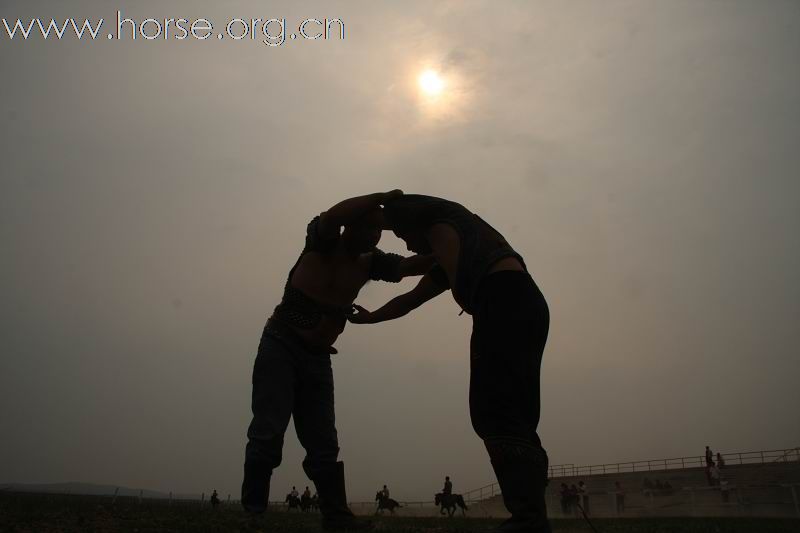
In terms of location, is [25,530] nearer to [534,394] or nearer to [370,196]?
[370,196]

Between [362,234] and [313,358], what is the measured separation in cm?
121

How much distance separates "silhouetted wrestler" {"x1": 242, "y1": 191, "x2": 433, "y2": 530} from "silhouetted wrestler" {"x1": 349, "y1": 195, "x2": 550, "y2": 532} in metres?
1.37

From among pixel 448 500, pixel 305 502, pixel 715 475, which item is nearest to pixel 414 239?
pixel 448 500

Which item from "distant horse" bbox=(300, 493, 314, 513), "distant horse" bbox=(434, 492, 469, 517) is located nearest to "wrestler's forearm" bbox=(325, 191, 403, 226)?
"distant horse" bbox=(434, 492, 469, 517)

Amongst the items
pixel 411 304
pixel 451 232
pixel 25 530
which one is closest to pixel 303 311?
pixel 411 304

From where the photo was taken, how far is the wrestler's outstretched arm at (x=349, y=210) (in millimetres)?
3285

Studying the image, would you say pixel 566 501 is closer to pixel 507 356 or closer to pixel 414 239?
pixel 414 239

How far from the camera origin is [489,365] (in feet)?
7.99

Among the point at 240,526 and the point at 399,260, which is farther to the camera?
the point at 399,260

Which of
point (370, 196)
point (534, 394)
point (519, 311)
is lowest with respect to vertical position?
point (534, 394)

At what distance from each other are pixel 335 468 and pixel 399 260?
1.80 metres

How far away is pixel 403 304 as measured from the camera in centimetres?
375

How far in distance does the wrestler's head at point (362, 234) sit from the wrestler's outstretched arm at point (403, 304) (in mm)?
501

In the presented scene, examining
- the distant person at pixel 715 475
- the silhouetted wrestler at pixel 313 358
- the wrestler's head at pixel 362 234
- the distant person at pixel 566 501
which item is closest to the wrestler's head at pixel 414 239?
the wrestler's head at pixel 362 234
